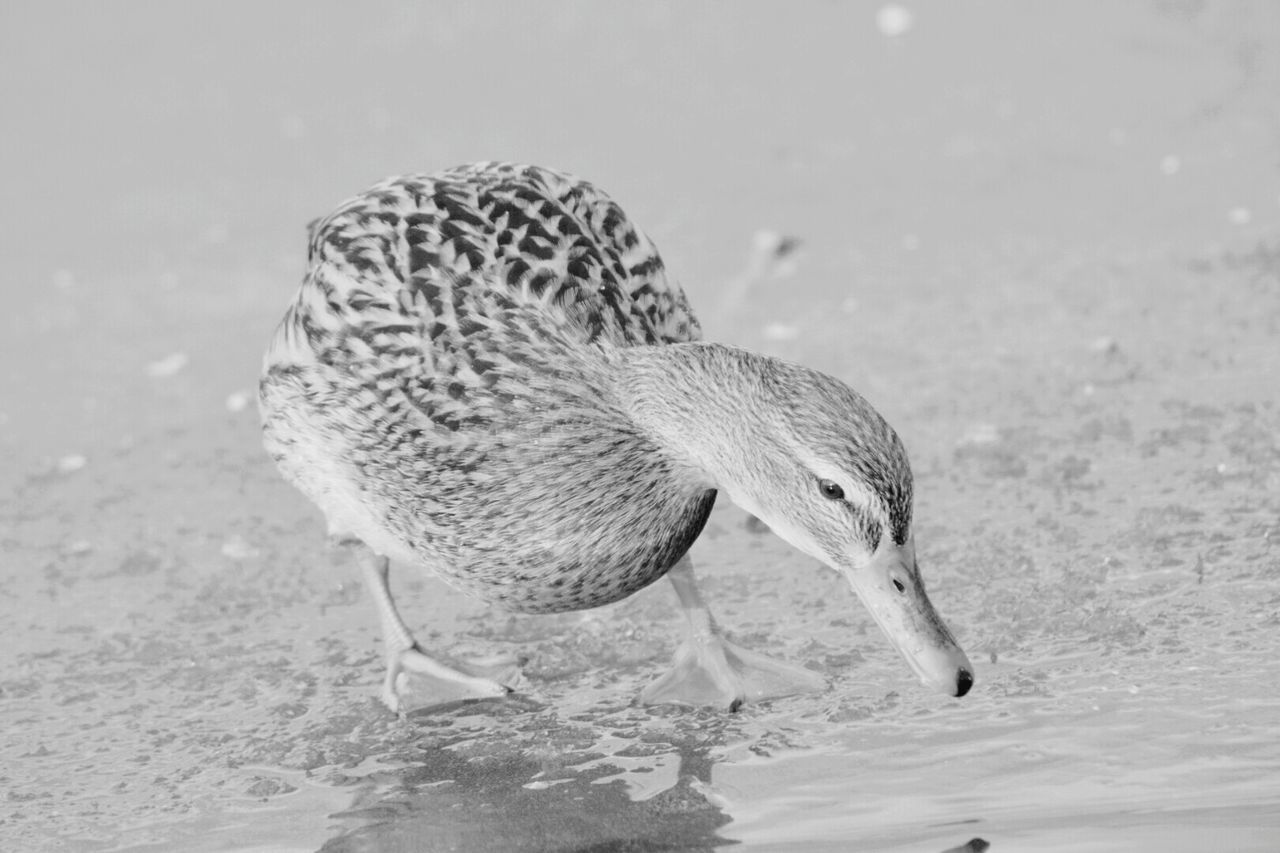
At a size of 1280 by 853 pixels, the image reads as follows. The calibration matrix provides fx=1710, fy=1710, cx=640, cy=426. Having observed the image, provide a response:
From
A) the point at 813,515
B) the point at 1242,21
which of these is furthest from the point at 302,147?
the point at 813,515

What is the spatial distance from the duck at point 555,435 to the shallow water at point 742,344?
0.31m

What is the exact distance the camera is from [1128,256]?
6.80 metres

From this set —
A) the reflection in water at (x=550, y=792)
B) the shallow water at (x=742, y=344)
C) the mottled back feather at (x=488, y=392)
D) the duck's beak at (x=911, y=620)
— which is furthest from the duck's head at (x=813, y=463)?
the reflection in water at (x=550, y=792)

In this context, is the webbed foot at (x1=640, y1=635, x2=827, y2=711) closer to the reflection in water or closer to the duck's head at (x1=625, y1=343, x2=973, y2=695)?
the reflection in water

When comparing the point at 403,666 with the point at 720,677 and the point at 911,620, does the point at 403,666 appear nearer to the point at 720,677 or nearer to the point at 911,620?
the point at 720,677

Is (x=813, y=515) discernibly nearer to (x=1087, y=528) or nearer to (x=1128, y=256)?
(x=1087, y=528)

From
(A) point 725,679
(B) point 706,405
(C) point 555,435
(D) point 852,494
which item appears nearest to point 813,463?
(D) point 852,494

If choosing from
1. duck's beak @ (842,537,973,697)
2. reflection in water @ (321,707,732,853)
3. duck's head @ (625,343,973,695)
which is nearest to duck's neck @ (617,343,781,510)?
duck's head @ (625,343,973,695)

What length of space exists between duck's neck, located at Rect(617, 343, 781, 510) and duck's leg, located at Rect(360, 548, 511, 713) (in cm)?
85

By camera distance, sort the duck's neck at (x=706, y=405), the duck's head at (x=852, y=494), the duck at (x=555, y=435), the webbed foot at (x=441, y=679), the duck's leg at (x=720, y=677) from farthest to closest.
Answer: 1. the webbed foot at (x=441, y=679)
2. the duck's leg at (x=720, y=677)
3. the duck's neck at (x=706, y=405)
4. the duck at (x=555, y=435)
5. the duck's head at (x=852, y=494)

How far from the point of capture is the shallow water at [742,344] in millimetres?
3750

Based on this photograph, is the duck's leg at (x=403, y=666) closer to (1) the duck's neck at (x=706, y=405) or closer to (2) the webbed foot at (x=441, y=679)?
(2) the webbed foot at (x=441, y=679)

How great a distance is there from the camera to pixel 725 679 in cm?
418

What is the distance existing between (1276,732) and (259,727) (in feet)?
7.83
